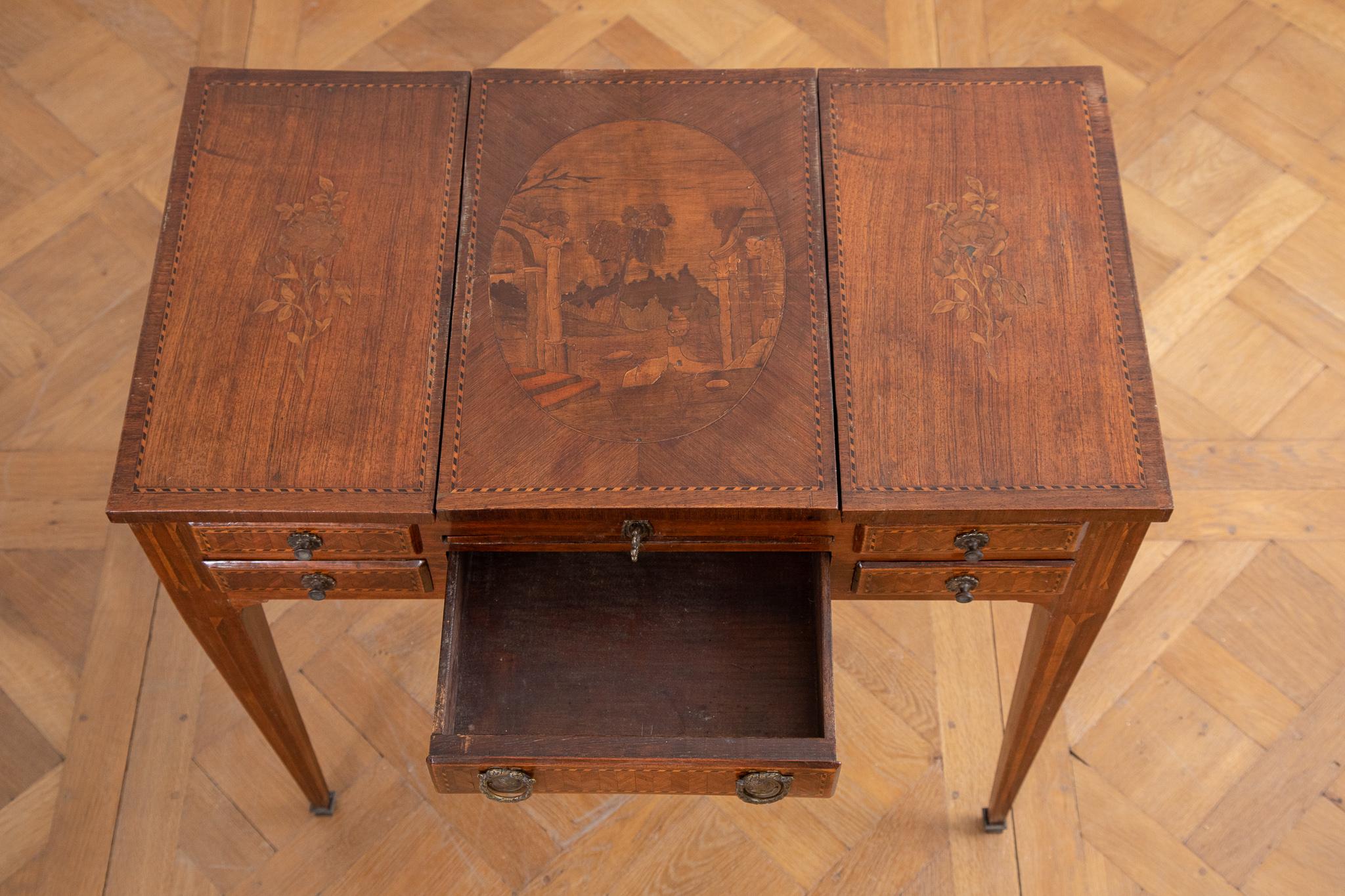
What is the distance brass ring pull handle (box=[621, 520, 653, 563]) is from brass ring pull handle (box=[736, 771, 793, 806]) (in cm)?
23

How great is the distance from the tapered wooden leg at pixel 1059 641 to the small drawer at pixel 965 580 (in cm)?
2

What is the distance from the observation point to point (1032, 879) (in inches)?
66.5

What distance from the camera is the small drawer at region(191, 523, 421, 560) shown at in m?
1.23

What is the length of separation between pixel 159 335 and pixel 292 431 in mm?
174

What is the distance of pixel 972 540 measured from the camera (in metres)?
1.24

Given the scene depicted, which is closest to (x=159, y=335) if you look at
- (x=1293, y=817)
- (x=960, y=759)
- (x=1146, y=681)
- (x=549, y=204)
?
(x=549, y=204)

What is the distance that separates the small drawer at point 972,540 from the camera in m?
1.23

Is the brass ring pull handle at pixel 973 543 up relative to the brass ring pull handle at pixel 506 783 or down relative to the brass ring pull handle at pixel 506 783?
up

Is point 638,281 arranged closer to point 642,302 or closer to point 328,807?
point 642,302

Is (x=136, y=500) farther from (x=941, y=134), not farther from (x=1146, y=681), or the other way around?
(x=1146, y=681)

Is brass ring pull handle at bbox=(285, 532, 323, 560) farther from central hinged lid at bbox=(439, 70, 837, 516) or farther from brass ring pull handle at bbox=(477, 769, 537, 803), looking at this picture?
brass ring pull handle at bbox=(477, 769, 537, 803)

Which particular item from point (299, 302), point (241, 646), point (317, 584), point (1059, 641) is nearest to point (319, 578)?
point (317, 584)

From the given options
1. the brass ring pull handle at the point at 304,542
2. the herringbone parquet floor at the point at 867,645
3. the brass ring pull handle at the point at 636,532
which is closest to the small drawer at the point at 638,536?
the brass ring pull handle at the point at 636,532

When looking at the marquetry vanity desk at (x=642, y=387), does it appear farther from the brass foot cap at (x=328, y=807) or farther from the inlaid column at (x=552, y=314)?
the brass foot cap at (x=328, y=807)
